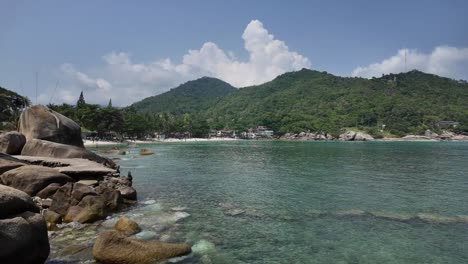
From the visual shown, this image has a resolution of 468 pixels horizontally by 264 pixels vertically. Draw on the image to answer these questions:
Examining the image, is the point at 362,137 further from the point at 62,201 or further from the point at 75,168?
the point at 62,201

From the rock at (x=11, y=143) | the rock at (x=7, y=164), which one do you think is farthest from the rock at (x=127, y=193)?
the rock at (x=11, y=143)

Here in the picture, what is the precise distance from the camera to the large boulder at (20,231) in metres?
10.5

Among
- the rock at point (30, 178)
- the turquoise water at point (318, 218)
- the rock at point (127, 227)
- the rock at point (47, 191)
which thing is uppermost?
the rock at point (30, 178)

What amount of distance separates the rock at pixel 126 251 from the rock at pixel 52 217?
19.9ft

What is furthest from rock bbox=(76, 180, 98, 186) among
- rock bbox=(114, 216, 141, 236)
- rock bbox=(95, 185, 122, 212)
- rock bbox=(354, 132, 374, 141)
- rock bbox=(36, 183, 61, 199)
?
rock bbox=(354, 132, 374, 141)

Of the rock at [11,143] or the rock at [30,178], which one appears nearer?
the rock at [30,178]

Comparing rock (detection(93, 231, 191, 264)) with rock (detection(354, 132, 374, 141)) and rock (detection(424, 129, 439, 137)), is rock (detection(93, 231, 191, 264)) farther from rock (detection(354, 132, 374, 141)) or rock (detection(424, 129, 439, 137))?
rock (detection(424, 129, 439, 137))

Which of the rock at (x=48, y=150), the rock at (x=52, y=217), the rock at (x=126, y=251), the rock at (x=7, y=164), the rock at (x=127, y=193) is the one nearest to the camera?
the rock at (x=126, y=251)

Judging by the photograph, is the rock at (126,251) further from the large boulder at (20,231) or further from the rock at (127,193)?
the rock at (127,193)

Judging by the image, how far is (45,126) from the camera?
107 feet

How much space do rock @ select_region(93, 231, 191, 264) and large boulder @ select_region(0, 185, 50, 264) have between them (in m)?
1.98

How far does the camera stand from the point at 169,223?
61.6 ft

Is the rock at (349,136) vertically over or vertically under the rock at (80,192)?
over

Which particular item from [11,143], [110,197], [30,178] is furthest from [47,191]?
[11,143]
